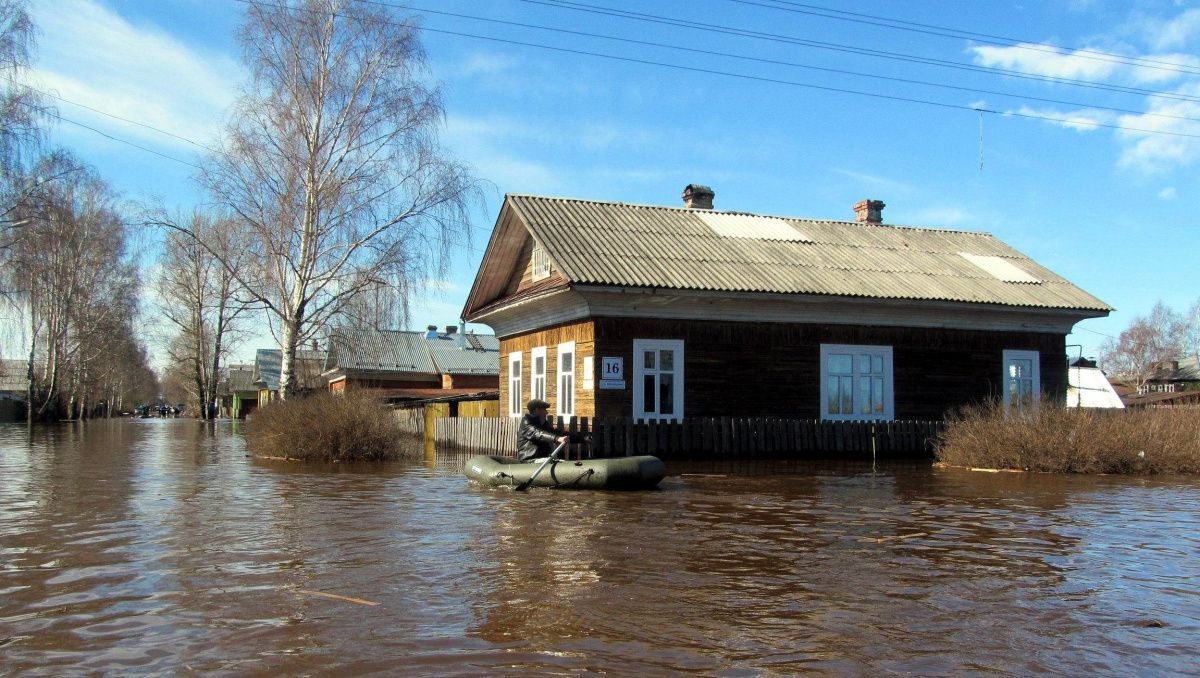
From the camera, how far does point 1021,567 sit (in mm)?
9109

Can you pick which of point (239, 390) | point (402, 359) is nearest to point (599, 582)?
point (402, 359)

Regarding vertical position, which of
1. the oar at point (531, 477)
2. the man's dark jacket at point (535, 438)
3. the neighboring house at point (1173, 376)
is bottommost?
the oar at point (531, 477)

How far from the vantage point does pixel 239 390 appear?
3974 inches

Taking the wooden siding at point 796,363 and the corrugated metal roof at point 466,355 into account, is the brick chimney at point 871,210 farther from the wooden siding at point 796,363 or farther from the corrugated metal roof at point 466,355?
the corrugated metal roof at point 466,355

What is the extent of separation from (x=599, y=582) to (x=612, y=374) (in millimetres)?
13624

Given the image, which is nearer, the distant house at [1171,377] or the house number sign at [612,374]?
the house number sign at [612,374]

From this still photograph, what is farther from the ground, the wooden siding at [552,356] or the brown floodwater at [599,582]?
the wooden siding at [552,356]

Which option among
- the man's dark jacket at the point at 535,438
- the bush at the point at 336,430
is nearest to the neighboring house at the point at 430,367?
the bush at the point at 336,430

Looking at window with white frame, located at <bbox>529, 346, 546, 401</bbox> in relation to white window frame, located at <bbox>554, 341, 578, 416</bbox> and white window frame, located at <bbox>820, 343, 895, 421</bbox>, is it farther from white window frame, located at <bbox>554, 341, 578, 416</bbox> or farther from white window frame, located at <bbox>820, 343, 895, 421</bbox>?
white window frame, located at <bbox>820, 343, 895, 421</bbox>

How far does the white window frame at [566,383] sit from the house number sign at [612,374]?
133 cm

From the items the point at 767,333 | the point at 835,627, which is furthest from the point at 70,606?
the point at 767,333

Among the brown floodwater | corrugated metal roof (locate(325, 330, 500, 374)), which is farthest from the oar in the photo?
corrugated metal roof (locate(325, 330, 500, 374))

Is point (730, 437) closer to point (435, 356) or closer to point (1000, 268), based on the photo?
point (1000, 268)

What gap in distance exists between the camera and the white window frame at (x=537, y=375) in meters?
25.1
